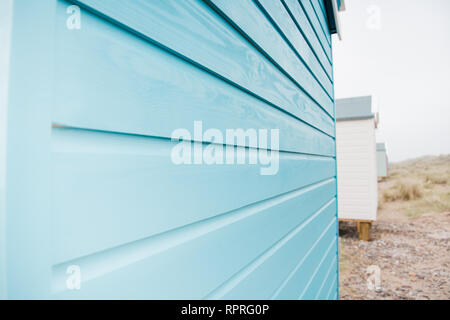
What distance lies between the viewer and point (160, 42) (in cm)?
54

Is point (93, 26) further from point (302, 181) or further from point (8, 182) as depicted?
point (302, 181)

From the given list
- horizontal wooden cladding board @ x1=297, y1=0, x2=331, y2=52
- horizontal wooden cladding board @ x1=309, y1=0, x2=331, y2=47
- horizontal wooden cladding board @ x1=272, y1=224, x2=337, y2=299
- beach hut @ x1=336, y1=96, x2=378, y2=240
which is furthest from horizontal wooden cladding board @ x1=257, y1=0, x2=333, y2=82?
beach hut @ x1=336, y1=96, x2=378, y2=240

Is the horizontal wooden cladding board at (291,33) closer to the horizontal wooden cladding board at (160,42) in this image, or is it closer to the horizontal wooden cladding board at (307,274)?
the horizontal wooden cladding board at (160,42)

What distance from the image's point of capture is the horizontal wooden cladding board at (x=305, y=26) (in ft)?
4.70

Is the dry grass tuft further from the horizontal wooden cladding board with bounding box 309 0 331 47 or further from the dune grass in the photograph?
the horizontal wooden cladding board with bounding box 309 0 331 47

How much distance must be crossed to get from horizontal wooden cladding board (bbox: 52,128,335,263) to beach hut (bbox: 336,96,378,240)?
6967 mm

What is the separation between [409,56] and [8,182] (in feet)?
51.1

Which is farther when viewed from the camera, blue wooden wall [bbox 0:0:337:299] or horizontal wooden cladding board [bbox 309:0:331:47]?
horizontal wooden cladding board [bbox 309:0:331:47]

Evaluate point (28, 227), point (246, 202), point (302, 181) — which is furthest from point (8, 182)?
point (302, 181)

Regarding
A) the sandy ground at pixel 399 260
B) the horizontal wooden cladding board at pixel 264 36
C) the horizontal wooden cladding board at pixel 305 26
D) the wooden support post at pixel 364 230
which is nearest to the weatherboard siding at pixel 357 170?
the wooden support post at pixel 364 230

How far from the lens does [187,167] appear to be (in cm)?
62

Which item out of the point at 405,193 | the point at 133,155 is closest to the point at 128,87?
the point at 133,155

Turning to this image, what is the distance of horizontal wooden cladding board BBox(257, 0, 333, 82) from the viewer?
114 centimetres
